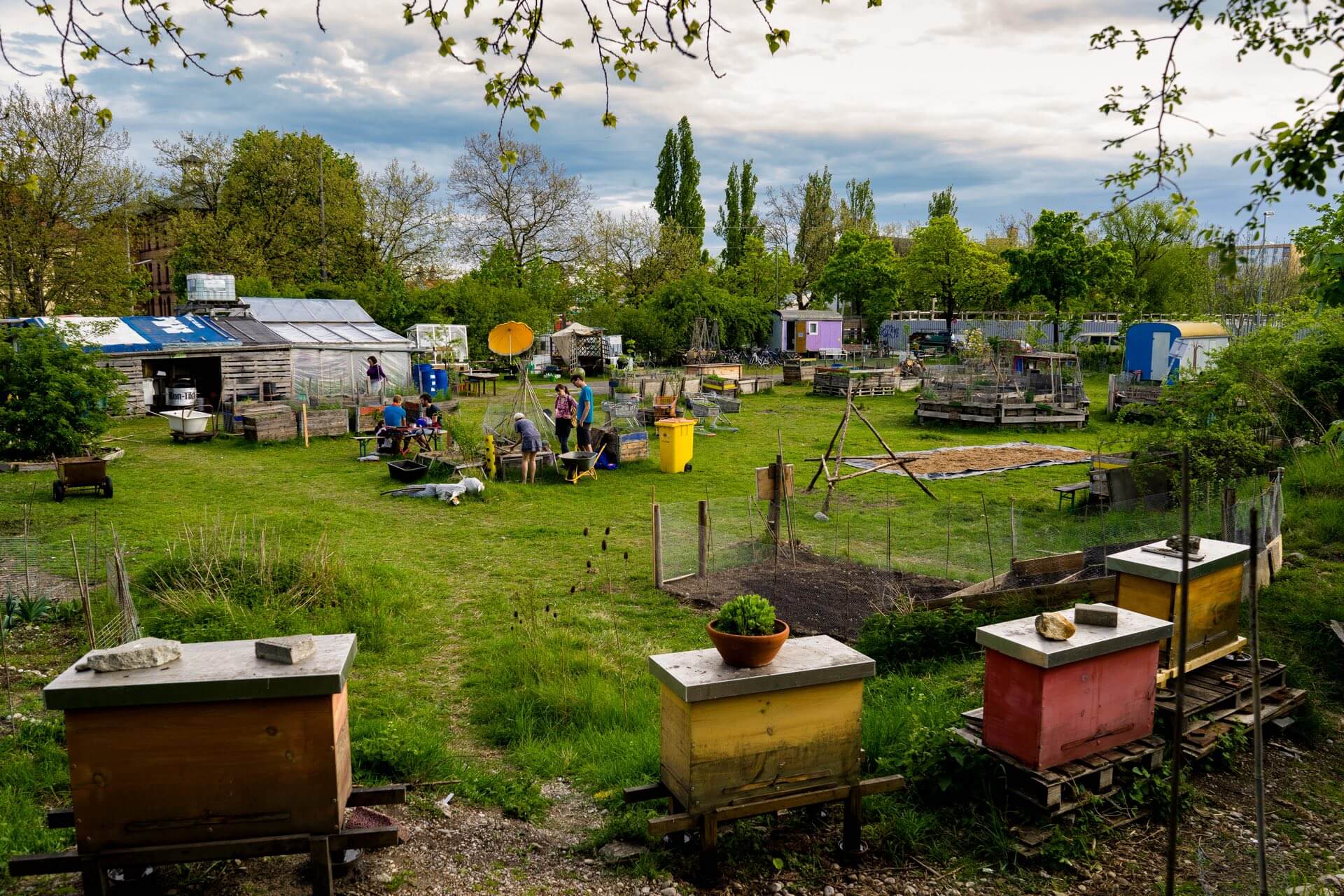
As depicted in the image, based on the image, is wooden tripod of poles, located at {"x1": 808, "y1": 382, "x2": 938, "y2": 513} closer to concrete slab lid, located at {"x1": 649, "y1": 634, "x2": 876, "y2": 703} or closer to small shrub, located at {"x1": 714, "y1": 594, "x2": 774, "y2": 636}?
concrete slab lid, located at {"x1": 649, "y1": 634, "x2": 876, "y2": 703}

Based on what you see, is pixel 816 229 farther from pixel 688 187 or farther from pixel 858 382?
pixel 858 382

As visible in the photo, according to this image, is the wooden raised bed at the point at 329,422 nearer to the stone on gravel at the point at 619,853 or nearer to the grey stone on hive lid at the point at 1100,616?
the stone on gravel at the point at 619,853

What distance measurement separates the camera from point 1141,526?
398 inches

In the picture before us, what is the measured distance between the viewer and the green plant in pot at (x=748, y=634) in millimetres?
4840

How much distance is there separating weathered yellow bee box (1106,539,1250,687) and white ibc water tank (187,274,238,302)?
29.2m

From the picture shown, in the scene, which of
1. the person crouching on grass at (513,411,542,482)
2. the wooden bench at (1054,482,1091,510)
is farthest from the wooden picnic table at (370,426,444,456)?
the wooden bench at (1054,482,1091,510)

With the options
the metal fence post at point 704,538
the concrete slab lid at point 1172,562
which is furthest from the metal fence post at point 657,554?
the concrete slab lid at point 1172,562

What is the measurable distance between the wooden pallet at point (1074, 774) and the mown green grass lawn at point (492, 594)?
0.60 meters

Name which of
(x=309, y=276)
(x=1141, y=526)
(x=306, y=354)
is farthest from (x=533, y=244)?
(x=1141, y=526)

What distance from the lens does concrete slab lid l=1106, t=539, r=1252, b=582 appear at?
21.2ft

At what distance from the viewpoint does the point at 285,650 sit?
4297mm

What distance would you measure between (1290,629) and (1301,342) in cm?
997

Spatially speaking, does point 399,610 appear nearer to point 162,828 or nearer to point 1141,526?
point 162,828

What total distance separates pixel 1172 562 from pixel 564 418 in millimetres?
13712
